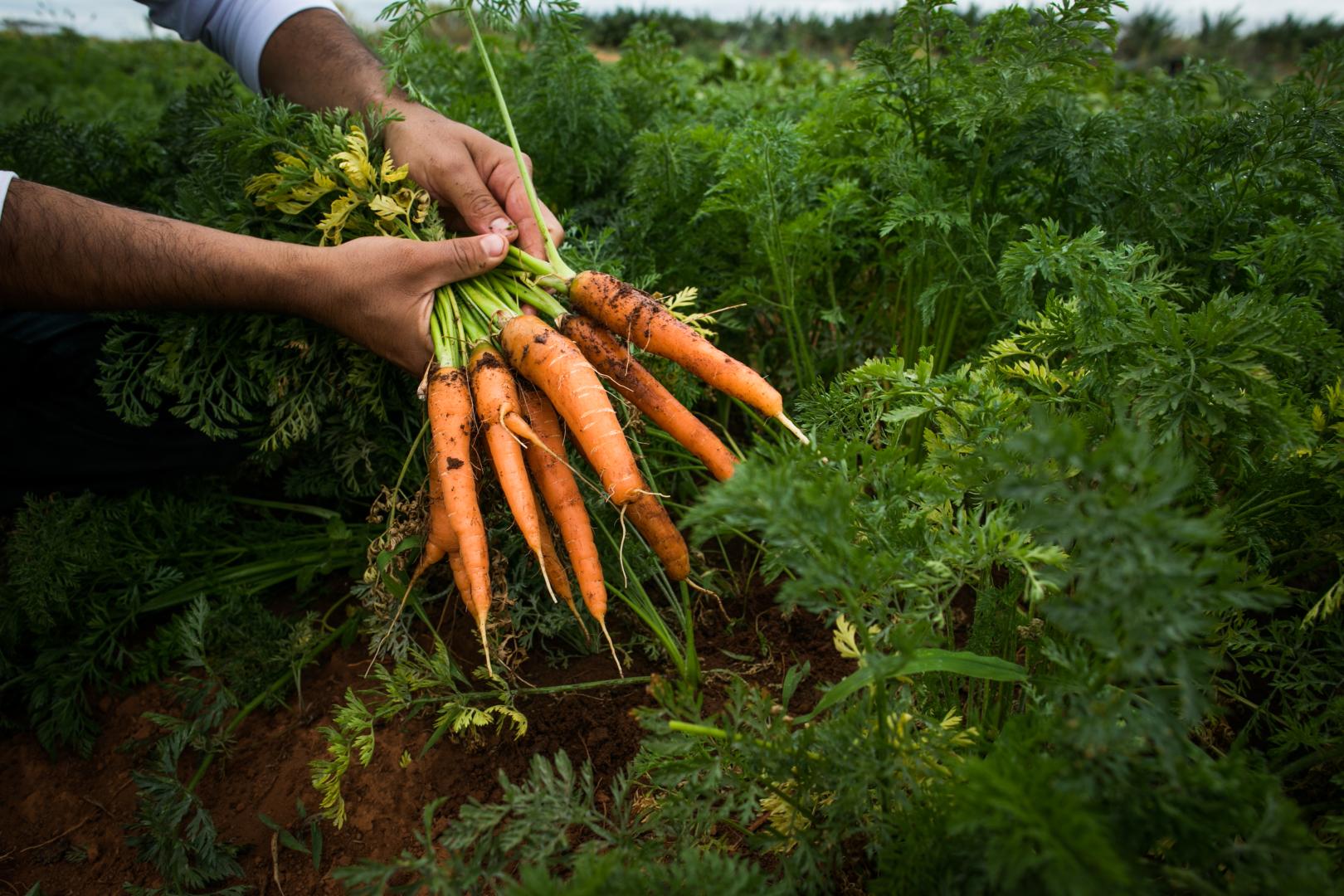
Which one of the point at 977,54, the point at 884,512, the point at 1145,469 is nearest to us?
the point at 1145,469

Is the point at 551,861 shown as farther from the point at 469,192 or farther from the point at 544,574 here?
the point at 469,192

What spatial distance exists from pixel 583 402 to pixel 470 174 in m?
0.81

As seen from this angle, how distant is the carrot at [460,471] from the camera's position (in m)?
1.68

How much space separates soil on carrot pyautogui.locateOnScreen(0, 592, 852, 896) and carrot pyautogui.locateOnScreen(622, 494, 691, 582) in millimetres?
260

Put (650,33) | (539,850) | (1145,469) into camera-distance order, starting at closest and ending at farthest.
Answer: (1145,469)
(539,850)
(650,33)

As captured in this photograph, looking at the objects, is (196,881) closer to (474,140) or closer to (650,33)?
(474,140)

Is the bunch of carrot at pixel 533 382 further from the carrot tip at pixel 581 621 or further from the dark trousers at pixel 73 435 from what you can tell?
the dark trousers at pixel 73 435

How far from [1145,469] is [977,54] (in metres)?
1.53

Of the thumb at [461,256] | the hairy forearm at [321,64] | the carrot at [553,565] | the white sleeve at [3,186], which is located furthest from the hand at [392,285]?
the hairy forearm at [321,64]

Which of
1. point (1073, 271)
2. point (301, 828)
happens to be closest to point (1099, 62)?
point (1073, 271)

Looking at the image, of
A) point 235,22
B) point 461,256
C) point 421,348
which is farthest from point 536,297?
point 235,22

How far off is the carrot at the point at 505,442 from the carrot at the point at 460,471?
0.04 metres

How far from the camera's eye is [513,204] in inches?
83.0

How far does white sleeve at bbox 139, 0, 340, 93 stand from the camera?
8.02 ft
